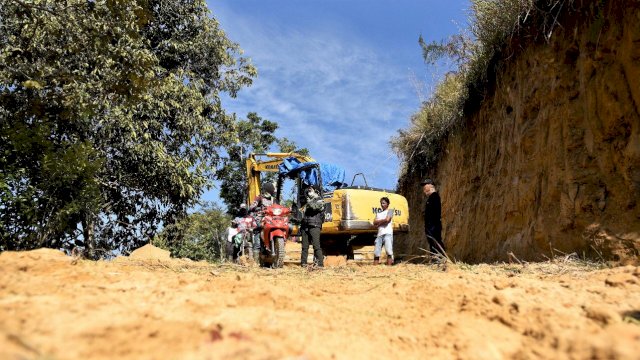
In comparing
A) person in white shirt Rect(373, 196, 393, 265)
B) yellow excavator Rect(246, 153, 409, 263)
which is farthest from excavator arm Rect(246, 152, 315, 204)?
person in white shirt Rect(373, 196, 393, 265)

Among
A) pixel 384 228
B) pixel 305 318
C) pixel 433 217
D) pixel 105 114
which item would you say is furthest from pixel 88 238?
pixel 305 318

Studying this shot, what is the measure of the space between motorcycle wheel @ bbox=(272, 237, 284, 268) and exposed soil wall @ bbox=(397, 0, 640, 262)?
3.96 meters

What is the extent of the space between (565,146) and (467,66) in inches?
188

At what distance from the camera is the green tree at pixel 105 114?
26.8 feet

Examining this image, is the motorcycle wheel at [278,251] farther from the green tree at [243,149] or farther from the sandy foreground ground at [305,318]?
the green tree at [243,149]

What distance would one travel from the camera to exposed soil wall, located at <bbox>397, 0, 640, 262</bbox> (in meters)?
5.89

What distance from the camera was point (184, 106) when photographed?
14734mm

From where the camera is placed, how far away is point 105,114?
12.8 meters

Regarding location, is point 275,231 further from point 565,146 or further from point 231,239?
point 565,146

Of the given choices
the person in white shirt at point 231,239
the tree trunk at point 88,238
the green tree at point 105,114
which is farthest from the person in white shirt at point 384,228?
the tree trunk at point 88,238

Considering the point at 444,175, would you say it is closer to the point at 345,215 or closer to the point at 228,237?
the point at 345,215

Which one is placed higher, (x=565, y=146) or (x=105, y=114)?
(x=105, y=114)

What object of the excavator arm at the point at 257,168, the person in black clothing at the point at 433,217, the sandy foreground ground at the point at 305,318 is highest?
the excavator arm at the point at 257,168

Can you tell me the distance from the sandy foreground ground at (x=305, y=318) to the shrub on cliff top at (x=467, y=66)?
5.46 meters
